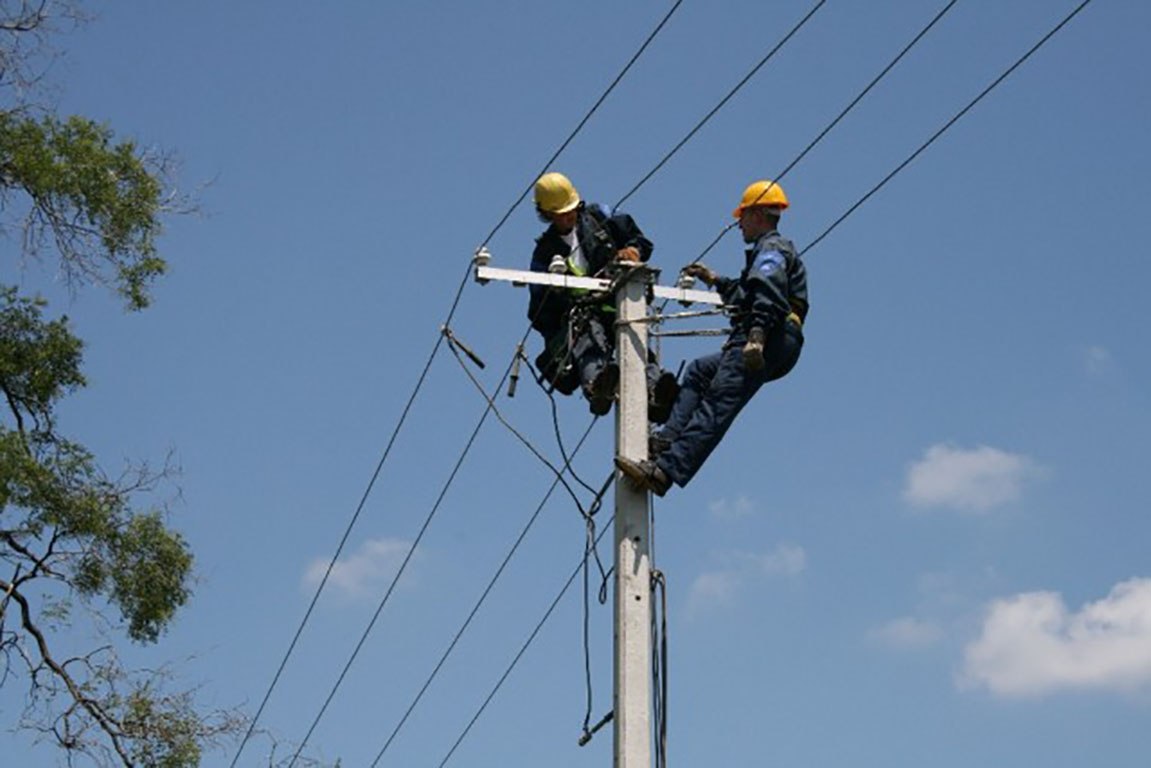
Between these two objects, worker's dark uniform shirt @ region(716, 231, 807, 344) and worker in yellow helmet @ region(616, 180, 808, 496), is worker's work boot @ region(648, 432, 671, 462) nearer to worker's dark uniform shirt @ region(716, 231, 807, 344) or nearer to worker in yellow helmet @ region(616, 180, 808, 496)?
worker in yellow helmet @ region(616, 180, 808, 496)

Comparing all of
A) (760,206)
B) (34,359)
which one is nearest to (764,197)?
(760,206)

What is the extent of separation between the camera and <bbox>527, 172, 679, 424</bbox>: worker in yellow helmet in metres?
8.99

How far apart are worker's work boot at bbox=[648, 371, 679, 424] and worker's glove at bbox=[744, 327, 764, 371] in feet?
1.42

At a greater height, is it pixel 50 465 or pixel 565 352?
pixel 50 465

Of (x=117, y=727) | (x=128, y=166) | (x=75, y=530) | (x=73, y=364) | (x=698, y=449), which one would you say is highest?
(x=128, y=166)

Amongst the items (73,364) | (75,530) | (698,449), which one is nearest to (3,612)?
(75,530)

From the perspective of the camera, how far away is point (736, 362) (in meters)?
8.70

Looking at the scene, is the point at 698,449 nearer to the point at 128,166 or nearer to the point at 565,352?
the point at 565,352

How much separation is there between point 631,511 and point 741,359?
87 centimetres

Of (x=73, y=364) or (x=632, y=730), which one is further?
(x=73, y=364)

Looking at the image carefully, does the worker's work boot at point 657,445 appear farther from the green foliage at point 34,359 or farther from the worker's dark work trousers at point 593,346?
the green foliage at point 34,359

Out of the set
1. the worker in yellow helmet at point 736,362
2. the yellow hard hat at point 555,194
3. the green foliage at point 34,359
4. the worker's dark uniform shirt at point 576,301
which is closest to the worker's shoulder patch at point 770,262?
the worker in yellow helmet at point 736,362

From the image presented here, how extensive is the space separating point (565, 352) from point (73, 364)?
283 inches

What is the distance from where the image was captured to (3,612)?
15086mm
